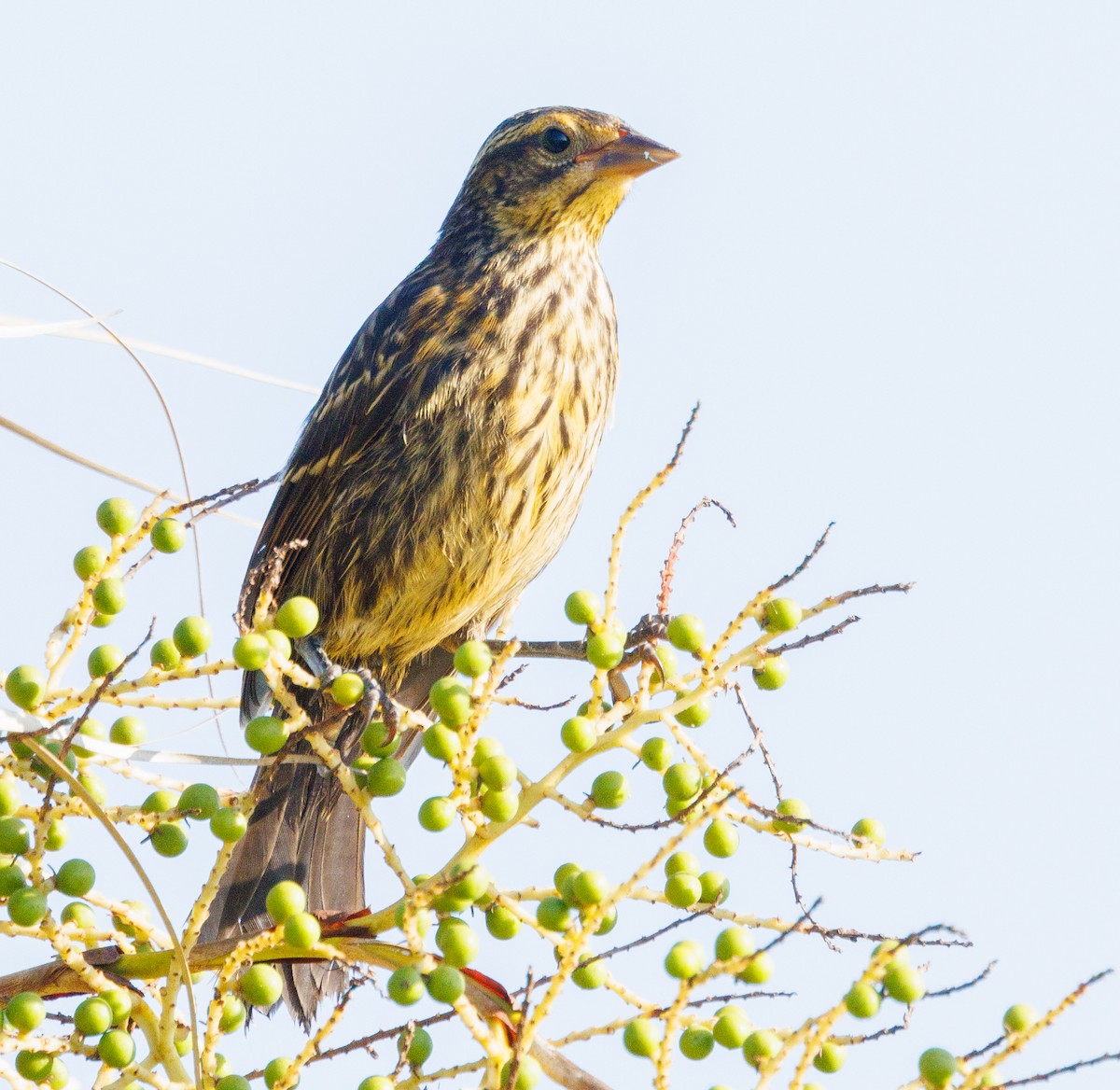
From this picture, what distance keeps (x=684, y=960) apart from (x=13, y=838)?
2.71 feet

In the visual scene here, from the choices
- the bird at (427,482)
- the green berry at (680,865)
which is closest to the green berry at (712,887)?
the green berry at (680,865)

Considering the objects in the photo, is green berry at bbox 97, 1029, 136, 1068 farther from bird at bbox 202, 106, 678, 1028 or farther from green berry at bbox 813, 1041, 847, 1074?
bird at bbox 202, 106, 678, 1028

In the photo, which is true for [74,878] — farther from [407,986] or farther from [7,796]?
[407,986]

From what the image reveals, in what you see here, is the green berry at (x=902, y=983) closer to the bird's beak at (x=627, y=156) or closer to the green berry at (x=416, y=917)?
the green berry at (x=416, y=917)

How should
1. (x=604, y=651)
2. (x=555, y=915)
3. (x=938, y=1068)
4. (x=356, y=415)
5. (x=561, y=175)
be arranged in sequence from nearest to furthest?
(x=938, y=1068) < (x=555, y=915) < (x=604, y=651) < (x=356, y=415) < (x=561, y=175)

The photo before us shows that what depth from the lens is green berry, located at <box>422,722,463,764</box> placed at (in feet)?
5.99

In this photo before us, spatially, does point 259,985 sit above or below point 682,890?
below

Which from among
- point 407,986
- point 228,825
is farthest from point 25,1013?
point 407,986

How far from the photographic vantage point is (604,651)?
1.95m

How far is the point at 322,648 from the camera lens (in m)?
3.85

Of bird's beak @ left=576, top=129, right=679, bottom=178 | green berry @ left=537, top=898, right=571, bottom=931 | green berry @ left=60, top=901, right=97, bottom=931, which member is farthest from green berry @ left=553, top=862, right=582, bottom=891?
bird's beak @ left=576, top=129, right=679, bottom=178

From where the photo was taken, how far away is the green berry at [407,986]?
5.58 feet

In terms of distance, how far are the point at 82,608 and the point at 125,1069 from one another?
558 mm

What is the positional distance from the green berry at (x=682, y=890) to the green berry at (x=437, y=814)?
286 mm
